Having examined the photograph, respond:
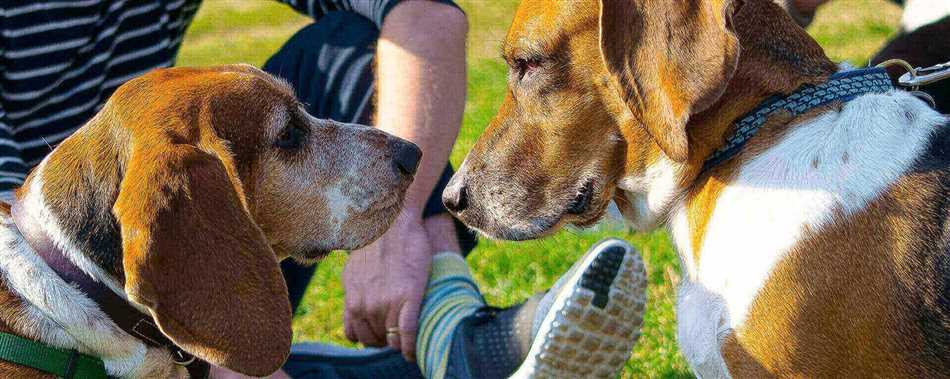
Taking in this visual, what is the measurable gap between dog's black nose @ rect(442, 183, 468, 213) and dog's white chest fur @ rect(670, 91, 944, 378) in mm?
852

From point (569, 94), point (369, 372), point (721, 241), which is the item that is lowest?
point (369, 372)

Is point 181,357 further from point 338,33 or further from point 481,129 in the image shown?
point 481,129

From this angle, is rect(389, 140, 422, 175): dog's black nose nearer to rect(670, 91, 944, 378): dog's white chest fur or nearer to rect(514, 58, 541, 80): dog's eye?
rect(514, 58, 541, 80): dog's eye

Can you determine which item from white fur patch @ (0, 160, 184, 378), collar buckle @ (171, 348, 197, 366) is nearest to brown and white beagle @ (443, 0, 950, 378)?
collar buckle @ (171, 348, 197, 366)

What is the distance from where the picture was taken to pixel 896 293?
9.91ft

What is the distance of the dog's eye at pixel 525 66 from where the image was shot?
353 centimetres

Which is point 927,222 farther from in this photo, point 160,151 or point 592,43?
point 160,151

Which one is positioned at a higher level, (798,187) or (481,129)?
(798,187)

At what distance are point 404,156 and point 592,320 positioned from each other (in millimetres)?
837

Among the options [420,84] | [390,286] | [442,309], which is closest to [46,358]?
[390,286]

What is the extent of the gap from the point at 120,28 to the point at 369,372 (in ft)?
5.71

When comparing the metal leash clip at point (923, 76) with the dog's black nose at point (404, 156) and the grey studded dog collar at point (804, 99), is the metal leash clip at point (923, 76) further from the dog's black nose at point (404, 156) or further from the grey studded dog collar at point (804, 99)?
the dog's black nose at point (404, 156)

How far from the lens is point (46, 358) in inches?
124

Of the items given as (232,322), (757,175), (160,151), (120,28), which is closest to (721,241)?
(757,175)
